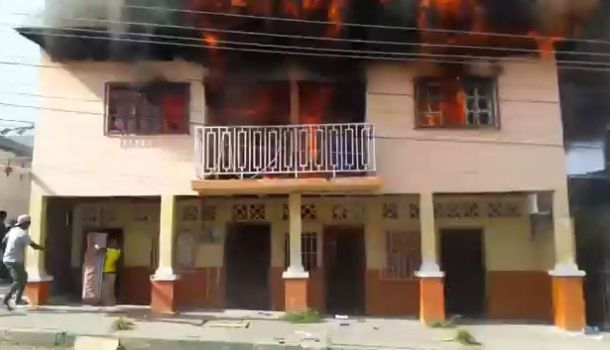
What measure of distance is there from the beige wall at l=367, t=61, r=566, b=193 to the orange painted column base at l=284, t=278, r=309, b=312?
2.49 metres

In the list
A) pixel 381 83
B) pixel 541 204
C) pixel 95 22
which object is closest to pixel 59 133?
pixel 95 22

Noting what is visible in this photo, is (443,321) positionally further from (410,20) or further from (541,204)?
(410,20)

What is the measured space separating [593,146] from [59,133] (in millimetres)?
11463

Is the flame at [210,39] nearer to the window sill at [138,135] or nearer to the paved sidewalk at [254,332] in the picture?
the window sill at [138,135]

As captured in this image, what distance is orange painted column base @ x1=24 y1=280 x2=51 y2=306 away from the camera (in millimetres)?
11992

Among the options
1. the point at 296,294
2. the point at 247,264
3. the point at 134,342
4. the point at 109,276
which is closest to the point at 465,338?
the point at 296,294

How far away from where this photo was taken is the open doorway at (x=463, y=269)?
1349 centimetres

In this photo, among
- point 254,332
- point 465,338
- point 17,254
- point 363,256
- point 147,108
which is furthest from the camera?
point 363,256

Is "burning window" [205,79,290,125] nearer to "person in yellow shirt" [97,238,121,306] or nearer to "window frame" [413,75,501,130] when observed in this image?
"window frame" [413,75,501,130]

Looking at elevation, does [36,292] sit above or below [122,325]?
above

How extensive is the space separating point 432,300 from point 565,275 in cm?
251

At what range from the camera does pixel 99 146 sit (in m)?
12.5

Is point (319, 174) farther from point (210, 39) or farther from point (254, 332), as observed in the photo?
point (210, 39)

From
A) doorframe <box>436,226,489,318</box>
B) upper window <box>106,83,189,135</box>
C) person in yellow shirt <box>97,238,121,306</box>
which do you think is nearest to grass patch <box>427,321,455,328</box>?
doorframe <box>436,226,489,318</box>
